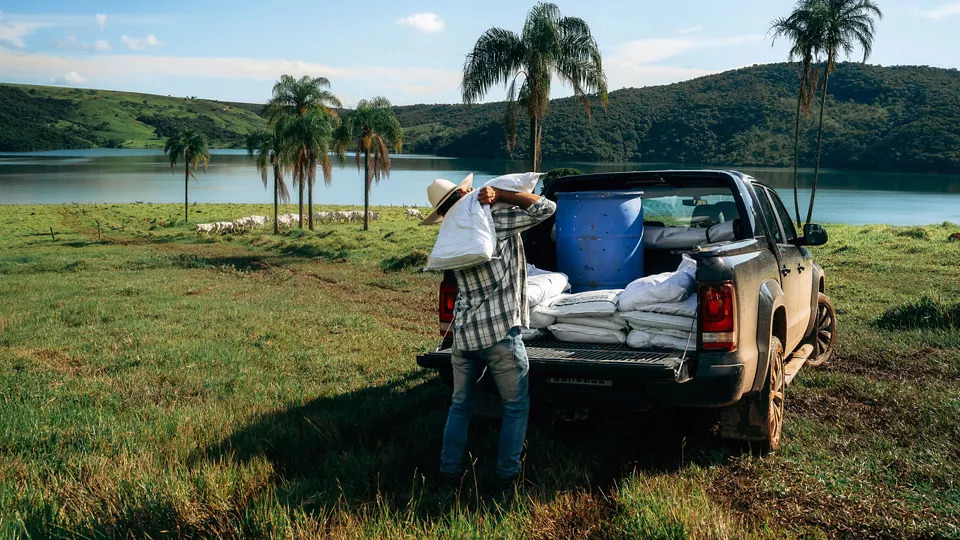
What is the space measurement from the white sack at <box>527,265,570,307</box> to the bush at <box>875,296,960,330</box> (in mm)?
6112

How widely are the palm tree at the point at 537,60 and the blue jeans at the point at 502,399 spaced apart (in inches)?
758

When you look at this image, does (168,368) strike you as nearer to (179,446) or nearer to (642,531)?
(179,446)

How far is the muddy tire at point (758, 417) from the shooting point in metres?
4.50

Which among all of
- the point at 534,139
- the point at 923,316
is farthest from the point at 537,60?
the point at 923,316

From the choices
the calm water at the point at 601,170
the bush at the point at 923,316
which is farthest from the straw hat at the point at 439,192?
the calm water at the point at 601,170

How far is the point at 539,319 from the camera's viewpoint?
4.89 meters

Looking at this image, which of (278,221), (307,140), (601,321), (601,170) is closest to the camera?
(601,321)

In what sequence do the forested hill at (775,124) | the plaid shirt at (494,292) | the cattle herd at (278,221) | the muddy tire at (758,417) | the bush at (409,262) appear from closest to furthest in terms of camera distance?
the plaid shirt at (494,292)
the muddy tire at (758,417)
the bush at (409,262)
the cattle herd at (278,221)
the forested hill at (775,124)

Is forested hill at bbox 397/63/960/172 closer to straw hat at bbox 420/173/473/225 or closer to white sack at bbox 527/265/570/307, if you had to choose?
white sack at bbox 527/265/570/307

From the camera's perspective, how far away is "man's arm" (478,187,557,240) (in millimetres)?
4055

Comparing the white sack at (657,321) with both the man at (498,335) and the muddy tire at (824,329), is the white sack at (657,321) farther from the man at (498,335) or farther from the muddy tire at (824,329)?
the muddy tire at (824,329)

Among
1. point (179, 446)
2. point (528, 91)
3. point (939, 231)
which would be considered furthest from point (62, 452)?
point (939, 231)

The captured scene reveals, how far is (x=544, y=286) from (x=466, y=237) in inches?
51.1

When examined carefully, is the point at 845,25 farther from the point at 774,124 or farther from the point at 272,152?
the point at 774,124
